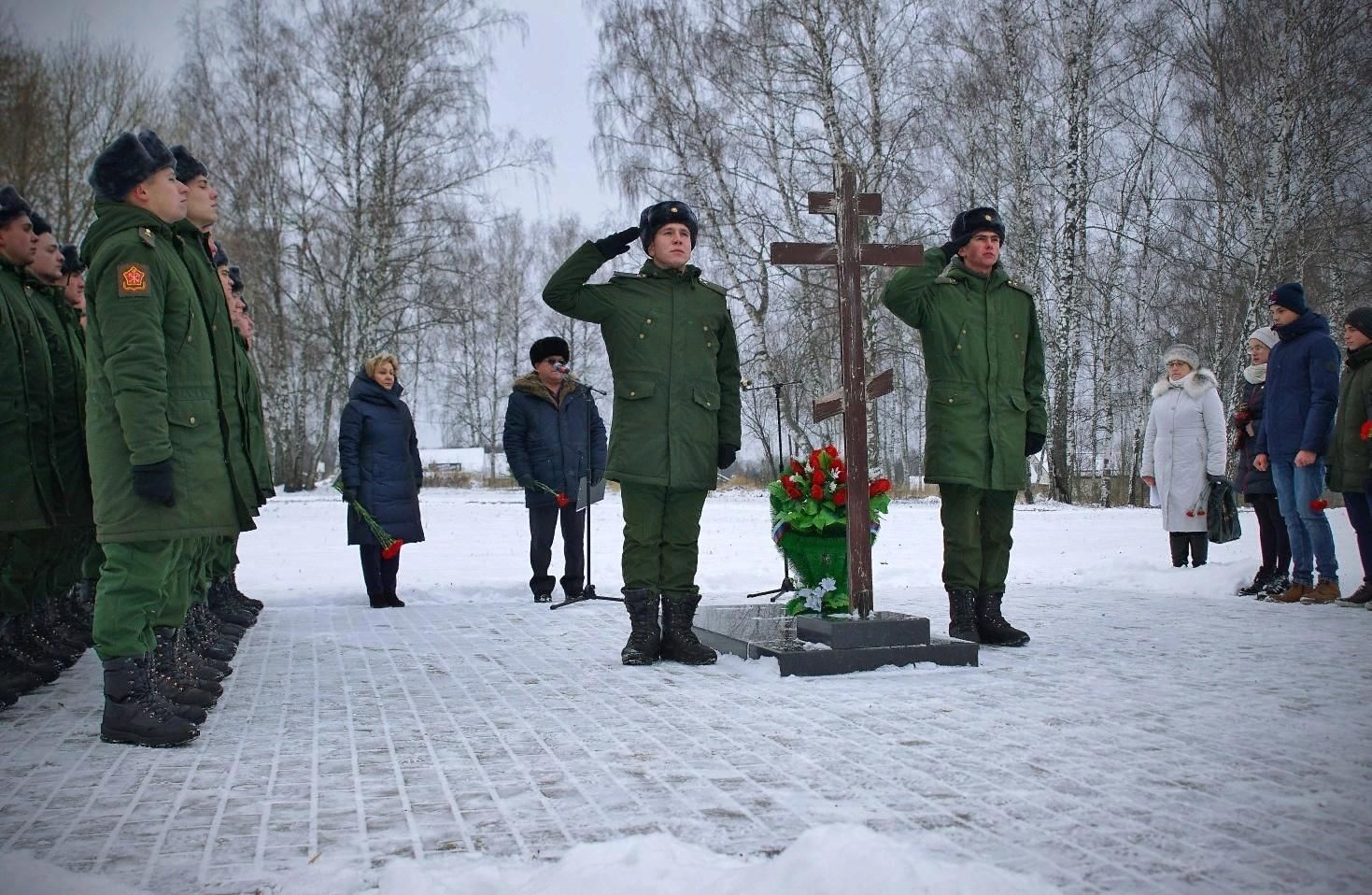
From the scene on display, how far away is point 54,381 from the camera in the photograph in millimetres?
4719

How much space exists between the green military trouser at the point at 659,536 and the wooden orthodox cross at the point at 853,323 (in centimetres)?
76

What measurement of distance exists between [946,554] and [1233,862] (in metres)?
3.29

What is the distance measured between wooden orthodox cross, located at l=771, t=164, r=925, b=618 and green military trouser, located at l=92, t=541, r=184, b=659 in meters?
2.95

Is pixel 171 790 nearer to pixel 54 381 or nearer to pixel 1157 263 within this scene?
pixel 54 381

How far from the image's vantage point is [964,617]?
5.38 meters

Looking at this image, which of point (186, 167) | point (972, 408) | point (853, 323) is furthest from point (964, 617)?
point (186, 167)

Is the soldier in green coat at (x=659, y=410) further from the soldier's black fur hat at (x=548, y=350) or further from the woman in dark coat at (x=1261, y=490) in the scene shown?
the woman in dark coat at (x=1261, y=490)

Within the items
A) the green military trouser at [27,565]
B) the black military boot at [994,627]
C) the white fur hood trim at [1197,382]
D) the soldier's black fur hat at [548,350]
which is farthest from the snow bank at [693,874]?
the white fur hood trim at [1197,382]

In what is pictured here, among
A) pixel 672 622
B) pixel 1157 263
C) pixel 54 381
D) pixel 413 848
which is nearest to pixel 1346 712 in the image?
pixel 672 622

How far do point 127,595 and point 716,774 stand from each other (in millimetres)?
2149

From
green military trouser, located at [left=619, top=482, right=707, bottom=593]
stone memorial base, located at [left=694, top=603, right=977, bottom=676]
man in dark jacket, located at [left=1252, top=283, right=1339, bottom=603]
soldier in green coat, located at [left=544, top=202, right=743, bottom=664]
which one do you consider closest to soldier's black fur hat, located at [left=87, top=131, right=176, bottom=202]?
soldier in green coat, located at [left=544, top=202, right=743, bottom=664]

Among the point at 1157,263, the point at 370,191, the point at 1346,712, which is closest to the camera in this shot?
the point at 1346,712

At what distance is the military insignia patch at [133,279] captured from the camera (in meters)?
3.64

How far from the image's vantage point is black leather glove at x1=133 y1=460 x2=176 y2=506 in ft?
11.6
